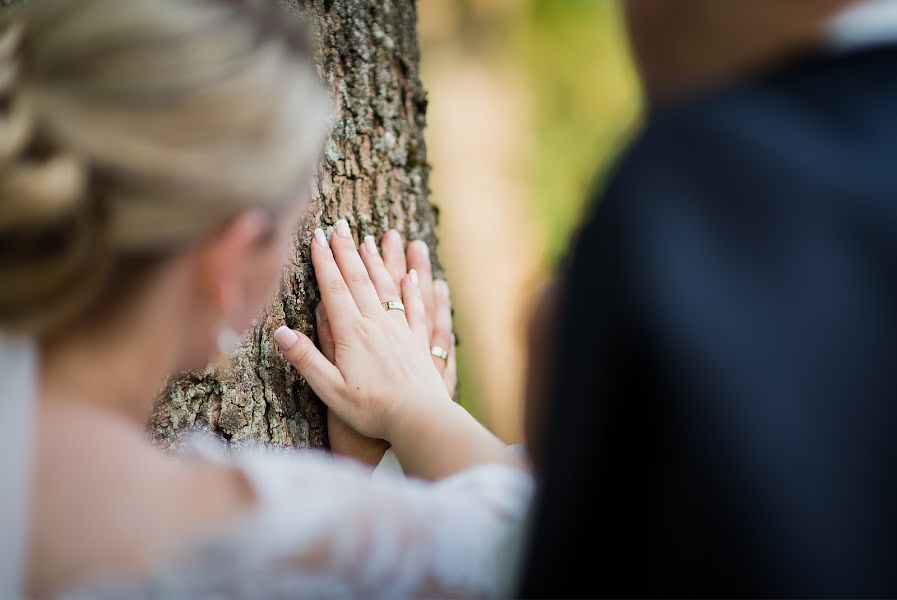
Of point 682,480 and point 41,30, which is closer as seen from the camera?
point 682,480

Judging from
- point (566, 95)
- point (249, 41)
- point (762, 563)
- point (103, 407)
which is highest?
point (566, 95)

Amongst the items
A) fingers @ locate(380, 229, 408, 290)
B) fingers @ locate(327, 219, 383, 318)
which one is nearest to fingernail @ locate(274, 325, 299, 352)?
fingers @ locate(327, 219, 383, 318)

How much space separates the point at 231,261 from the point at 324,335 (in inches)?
28.6

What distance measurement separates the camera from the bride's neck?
1026mm

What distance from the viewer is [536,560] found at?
92 centimetres

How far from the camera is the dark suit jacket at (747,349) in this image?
0.80 meters

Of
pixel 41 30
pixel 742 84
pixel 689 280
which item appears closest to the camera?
pixel 689 280

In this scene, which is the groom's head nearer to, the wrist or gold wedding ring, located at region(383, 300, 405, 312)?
the wrist

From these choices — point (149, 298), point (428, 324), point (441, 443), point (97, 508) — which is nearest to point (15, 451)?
point (97, 508)

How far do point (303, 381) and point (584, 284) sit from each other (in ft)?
3.42

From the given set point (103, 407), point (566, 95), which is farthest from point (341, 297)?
point (566, 95)

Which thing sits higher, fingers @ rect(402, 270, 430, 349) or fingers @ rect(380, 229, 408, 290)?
fingers @ rect(380, 229, 408, 290)

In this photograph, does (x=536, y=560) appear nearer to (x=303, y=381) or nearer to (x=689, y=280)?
(x=689, y=280)

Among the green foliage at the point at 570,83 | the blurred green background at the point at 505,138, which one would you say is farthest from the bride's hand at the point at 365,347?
the green foliage at the point at 570,83
